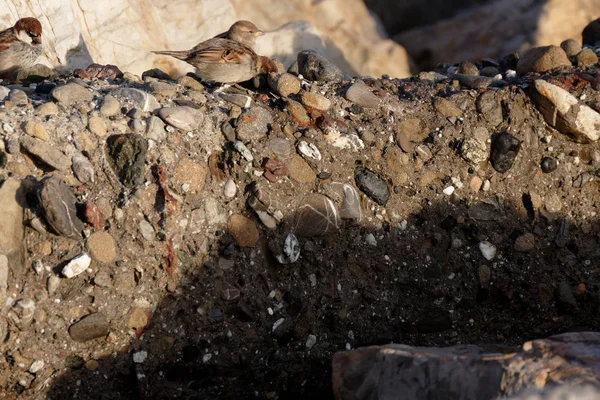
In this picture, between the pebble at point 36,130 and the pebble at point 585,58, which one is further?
the pebble at point 585,58

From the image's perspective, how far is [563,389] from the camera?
8.43 feet

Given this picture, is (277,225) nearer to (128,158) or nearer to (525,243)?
→ (128,158)

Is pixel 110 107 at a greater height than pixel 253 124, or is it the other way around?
pixel 110 107

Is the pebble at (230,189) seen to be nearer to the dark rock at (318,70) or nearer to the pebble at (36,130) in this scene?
the pebble at (36,130)

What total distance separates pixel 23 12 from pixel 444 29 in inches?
152

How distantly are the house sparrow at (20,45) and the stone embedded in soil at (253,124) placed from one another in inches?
66.5

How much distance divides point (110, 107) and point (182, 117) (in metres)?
0.35

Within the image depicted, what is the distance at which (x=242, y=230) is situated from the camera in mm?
3641

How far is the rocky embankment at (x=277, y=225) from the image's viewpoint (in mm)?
3303

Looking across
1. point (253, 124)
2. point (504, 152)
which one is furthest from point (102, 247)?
point (504, 152)

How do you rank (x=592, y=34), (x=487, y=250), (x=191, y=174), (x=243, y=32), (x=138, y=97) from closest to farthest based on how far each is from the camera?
(x=191, y=174) < (x=138, y=97) < (x=487, y=250) < (x=243, y=32) < (x=592, y=34)

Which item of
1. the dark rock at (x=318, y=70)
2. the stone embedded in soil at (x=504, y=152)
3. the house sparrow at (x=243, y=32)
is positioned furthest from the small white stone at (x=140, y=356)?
the house sparrow at (x=243, y=32)

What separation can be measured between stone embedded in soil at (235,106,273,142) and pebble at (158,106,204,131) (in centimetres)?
21

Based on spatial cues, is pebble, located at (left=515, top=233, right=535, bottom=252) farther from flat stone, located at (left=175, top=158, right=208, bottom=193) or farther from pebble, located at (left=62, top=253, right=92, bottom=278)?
pebble, located at (left=62, top=253, right=92, bottom=278)
